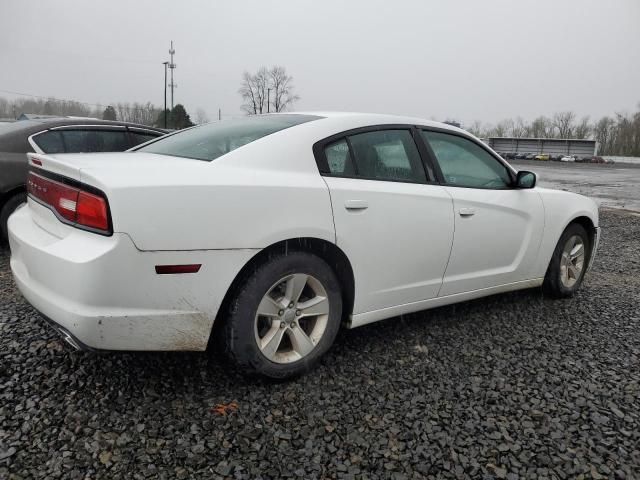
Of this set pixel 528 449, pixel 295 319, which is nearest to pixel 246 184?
pixel 295 319

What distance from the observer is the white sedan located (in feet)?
6.61

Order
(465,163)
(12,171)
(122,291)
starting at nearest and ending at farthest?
(122,291) → (465,163) → (12,171)

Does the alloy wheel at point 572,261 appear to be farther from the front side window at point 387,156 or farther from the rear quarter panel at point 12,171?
the rear quarter panel at point 12,171

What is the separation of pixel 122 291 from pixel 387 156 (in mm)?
1691

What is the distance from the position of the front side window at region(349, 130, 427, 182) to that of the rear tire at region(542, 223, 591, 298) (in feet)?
5.49

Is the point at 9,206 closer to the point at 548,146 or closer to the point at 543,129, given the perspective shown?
the point at 548,146

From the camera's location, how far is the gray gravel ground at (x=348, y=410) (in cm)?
190

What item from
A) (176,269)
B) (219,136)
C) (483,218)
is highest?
(219,136)

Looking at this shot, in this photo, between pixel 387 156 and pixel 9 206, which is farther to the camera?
pixel 9 206

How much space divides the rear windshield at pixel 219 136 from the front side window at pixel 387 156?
1.10 ft

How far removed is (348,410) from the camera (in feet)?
7.49

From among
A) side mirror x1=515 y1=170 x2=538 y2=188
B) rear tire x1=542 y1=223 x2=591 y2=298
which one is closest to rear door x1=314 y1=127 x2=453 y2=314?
side mirror x1=515 y1=170 x2=538 y2=188

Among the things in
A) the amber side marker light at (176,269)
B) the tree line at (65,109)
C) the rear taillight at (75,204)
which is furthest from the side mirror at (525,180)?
the tree line at (65,109)

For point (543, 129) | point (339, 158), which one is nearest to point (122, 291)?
point (339, 158)
